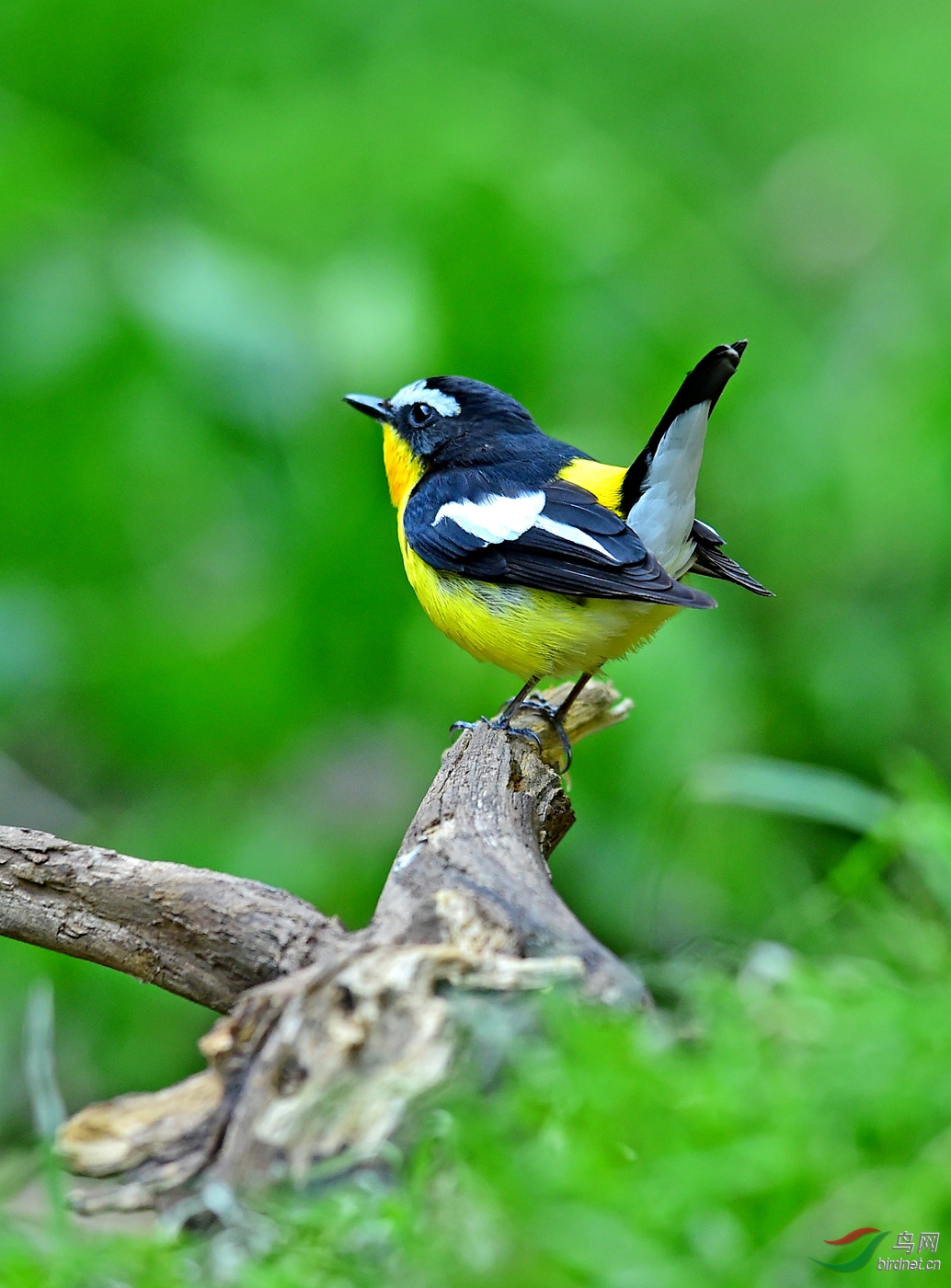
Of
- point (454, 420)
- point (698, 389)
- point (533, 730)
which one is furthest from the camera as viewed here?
point (454, 420)

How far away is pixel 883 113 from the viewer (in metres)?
9.66

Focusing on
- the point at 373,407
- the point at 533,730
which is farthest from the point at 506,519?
the point at 373,407

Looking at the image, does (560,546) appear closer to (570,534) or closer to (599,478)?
(570,534)

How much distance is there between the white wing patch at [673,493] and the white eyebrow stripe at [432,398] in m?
0.81

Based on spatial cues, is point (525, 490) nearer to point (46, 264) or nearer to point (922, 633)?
point (922, 633)

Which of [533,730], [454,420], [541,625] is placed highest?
[454,420]

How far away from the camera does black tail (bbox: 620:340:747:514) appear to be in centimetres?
292

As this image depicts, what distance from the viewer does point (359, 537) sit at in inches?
193

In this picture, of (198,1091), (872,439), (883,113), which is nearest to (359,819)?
(872,439)

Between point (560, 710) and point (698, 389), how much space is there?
36.8 inches

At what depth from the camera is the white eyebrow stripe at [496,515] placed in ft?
11.0

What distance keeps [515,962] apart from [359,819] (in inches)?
134

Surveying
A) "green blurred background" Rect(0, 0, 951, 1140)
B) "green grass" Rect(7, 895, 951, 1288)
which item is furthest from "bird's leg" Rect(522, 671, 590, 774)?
"green grass" Rect(7, 895, 951, 1288)

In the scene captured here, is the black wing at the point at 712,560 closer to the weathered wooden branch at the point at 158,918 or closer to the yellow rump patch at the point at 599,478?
the yellow rump patch at the point at 599,478
